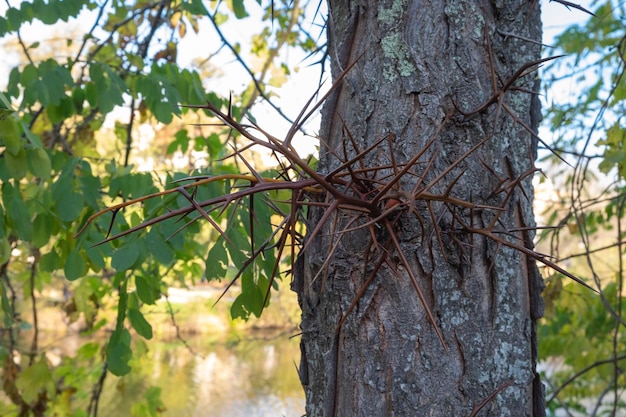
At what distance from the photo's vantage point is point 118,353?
1883 millimetres

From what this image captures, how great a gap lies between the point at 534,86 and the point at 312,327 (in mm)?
597

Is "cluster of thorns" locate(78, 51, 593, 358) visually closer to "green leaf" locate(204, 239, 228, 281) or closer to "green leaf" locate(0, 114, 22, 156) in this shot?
"green leaf" locate(204, 239, 228, 281)

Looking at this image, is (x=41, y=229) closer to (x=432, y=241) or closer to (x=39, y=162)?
(x=39, y=162)

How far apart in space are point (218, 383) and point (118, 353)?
10878mm

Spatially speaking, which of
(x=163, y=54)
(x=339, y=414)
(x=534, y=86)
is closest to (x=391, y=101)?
(x=534, y=86)

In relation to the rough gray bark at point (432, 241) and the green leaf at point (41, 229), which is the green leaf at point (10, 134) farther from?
the rough gray bark at point (432, 241)

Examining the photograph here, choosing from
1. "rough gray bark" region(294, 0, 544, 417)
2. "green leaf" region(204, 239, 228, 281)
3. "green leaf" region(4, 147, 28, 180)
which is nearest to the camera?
"rough gray bark" region(294, 0, 544, 417)

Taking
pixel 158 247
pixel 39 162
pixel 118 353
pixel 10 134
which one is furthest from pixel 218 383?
pixel 10 134

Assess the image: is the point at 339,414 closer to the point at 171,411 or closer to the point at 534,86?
the point at 534,86

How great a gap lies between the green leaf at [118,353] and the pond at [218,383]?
6671 millimetres

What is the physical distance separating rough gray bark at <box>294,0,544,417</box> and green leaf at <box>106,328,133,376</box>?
100 centimetres

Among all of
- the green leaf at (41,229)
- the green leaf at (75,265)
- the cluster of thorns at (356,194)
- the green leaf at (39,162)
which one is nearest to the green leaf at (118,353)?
the green leaf at (75,265)

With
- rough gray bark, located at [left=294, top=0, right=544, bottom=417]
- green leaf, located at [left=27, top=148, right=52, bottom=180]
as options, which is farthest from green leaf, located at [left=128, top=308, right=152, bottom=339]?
rough gray bark, located at [left=294, top=0, right=544, bottom=417]

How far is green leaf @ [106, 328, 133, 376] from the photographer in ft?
6.09
